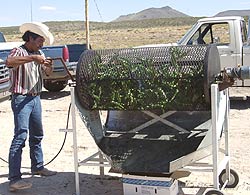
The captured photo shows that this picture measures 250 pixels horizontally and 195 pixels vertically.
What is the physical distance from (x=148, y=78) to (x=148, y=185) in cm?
103

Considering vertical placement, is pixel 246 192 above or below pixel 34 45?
below

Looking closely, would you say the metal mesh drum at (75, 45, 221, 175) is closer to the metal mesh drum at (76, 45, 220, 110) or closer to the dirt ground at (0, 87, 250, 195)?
the metal mesh drum at (76, 45, 220, 110)

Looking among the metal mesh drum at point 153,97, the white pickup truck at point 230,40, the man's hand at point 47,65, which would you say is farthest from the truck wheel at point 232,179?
the white pickup truck at point 230,40

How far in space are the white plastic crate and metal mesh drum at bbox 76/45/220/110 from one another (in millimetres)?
687

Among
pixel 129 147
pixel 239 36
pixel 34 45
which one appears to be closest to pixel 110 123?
pixel 129 147

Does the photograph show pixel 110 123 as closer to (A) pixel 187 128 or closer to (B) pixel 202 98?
(A) pixel 187 128

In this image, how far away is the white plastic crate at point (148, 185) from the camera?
4.69m

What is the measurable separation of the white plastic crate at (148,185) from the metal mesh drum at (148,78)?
69 cm

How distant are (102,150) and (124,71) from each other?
0.92 metres

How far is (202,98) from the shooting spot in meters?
4.68

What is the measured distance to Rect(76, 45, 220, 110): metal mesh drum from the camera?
467cm

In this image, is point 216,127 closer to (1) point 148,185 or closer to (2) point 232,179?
(1) point 148,185

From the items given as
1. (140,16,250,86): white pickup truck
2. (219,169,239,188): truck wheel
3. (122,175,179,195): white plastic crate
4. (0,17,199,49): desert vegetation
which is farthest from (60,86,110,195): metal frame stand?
(0,17,199,49): desert vegetation

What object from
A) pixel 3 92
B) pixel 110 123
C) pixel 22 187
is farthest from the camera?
pixel 3 92
